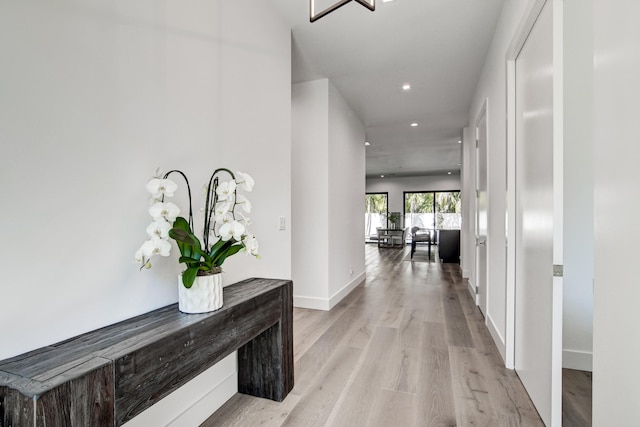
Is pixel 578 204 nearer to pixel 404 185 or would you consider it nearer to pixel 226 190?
pixel 226 190

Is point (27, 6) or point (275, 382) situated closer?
point (27, 6)

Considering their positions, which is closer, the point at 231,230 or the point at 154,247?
the point at 154,247

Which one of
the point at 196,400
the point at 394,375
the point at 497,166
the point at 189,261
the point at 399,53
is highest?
the point at 399,53

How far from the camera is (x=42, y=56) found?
1.04 m

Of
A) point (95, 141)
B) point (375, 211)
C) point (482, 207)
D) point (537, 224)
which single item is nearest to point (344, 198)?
point (482, 207)

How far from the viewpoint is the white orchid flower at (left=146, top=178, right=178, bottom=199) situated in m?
1.25

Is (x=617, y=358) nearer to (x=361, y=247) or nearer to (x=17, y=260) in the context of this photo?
(x=17, y=260)

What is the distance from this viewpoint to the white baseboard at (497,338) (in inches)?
92.5

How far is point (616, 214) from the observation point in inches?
35.7

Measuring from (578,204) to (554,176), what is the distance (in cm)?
86

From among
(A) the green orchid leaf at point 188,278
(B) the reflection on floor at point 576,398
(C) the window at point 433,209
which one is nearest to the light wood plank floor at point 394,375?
(B) the reflection on floor at point 576,398

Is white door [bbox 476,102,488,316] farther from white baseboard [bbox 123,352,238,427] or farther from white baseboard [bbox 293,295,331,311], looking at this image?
white baseboard [bbox 123,352,238,427]

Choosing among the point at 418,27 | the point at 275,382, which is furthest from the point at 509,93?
the point at 275,382

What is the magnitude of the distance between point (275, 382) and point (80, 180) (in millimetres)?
1512
